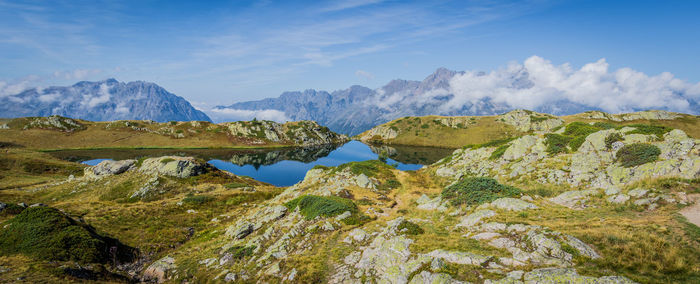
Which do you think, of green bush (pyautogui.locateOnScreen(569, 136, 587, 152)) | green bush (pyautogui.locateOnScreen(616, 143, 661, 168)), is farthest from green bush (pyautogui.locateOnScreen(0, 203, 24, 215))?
green bush (pyautogui.locateOnScreen(569, 136, 587, 152))

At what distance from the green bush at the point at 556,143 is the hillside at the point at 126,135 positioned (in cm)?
17152

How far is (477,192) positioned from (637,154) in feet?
55.7

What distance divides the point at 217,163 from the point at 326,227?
116 meters

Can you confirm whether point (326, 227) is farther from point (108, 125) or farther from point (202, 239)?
point (108, 125)

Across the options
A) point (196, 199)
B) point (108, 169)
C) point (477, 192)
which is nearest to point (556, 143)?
point (477, 192)

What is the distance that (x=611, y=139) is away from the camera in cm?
3183

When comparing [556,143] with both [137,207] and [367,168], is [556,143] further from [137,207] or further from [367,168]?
[137,207]

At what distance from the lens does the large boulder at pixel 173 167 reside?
5258 centimetres

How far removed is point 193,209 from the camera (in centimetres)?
3931

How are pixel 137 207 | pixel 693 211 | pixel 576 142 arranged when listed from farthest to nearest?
pixel 137 207, pixel 576 142, pixel 693 211

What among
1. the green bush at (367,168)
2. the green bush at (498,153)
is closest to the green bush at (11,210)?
the green bush at (367,168)

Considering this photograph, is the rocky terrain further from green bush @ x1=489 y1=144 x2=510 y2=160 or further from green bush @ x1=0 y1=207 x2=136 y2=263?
green bush @ x1=489 y1=144 x2=510 y2=160

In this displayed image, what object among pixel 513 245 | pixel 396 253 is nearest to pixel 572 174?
pixel 513 245

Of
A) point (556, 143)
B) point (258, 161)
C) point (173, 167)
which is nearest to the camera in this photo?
point (556, 143)
